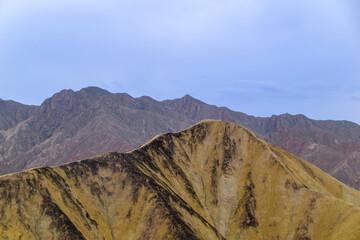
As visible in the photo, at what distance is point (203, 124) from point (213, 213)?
3991 centimetres

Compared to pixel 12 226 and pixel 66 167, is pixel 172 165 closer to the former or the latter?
pixel 66 167

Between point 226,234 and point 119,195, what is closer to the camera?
point 119,195

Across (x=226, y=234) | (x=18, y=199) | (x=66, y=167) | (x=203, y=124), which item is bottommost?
(x=226, y=234)

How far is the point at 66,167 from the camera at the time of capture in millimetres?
114875

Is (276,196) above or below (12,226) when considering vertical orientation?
above

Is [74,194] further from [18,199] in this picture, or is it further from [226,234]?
[226,234]

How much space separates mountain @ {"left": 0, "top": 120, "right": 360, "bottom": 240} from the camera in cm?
9950

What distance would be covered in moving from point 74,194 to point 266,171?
208 ft

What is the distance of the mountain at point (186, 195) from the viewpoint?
9950cm

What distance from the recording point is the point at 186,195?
439 ft

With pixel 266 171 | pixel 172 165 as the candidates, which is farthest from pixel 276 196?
pixel 172 165

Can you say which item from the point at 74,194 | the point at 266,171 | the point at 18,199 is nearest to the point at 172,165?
the point at 266,171

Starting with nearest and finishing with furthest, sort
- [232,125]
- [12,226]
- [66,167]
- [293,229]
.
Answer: [12,226]
[66,167]
[293,229]
[232,125]

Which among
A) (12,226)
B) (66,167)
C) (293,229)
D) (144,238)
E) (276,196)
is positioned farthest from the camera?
(276,196)
